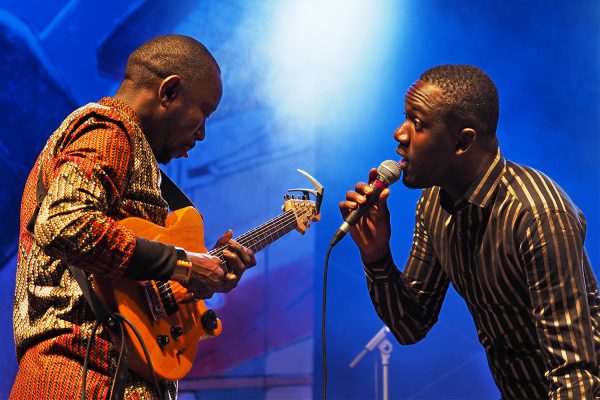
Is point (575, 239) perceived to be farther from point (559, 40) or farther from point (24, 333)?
point (559, 40)

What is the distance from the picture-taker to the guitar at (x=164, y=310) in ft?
6.70

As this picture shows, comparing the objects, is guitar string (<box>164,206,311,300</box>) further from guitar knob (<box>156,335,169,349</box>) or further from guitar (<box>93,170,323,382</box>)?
guitar knob (<box>156,335,169,349</box>)

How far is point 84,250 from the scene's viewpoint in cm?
186

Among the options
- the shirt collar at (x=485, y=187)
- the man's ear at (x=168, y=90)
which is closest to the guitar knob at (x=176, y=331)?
the man's ear at (x=168, y=90)

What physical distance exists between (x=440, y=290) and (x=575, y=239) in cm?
71

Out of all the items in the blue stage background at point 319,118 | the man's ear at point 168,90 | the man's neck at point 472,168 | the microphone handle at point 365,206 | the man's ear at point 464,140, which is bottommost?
the microphone handle at point 365,206

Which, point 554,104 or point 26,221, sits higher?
point 554,104

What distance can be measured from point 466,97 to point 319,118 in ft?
9.05

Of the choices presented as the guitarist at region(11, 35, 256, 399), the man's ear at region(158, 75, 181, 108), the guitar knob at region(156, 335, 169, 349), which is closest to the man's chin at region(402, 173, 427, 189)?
the guitarist at region(11, 35, 256, 399)

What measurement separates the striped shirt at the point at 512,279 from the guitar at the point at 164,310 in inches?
25.3

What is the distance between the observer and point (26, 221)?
7.07ft

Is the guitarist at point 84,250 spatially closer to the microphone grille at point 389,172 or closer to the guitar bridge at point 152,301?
the guitar bridge at point 152,301

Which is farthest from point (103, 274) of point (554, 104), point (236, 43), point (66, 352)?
point (554, 104)

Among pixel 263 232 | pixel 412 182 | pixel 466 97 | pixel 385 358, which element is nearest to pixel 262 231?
pixel 263 232
